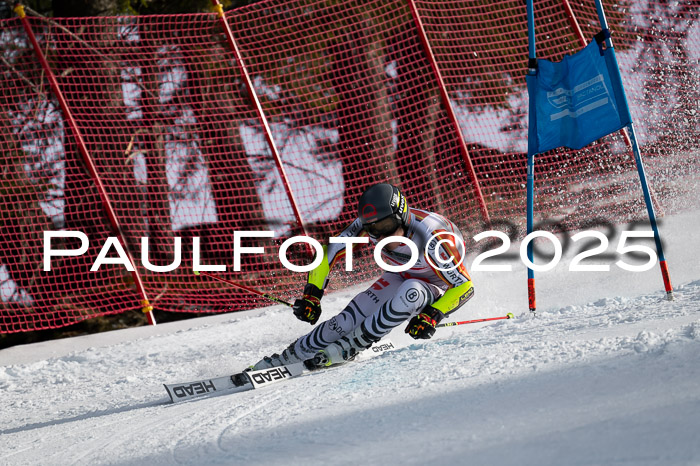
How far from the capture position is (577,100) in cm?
443

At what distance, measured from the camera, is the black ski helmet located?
3.89 metres

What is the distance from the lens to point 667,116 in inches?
310

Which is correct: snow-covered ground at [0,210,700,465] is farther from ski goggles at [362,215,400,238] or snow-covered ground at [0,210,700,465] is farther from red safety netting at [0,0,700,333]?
red safety netting at [0,0,700,333]

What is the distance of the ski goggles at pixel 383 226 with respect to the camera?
393 centimetres

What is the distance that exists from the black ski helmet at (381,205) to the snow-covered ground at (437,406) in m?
0.79

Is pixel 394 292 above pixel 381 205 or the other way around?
the other way around

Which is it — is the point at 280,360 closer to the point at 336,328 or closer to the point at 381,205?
the point at 336,328

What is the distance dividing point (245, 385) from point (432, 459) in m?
2.05

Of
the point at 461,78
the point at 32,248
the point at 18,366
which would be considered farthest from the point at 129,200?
the point at 461,78

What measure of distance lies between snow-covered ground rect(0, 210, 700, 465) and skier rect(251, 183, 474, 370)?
0.16 metres

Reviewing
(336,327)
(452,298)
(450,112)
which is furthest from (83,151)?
(452,298)

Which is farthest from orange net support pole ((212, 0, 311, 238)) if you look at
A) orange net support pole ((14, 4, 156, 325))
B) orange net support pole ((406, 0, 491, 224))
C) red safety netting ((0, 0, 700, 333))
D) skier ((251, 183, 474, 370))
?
skier ((251, 183, 474, 370))

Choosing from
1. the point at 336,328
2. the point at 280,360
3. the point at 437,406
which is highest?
the point at 336,328

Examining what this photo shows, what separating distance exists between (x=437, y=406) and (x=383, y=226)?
1606 millimetres
